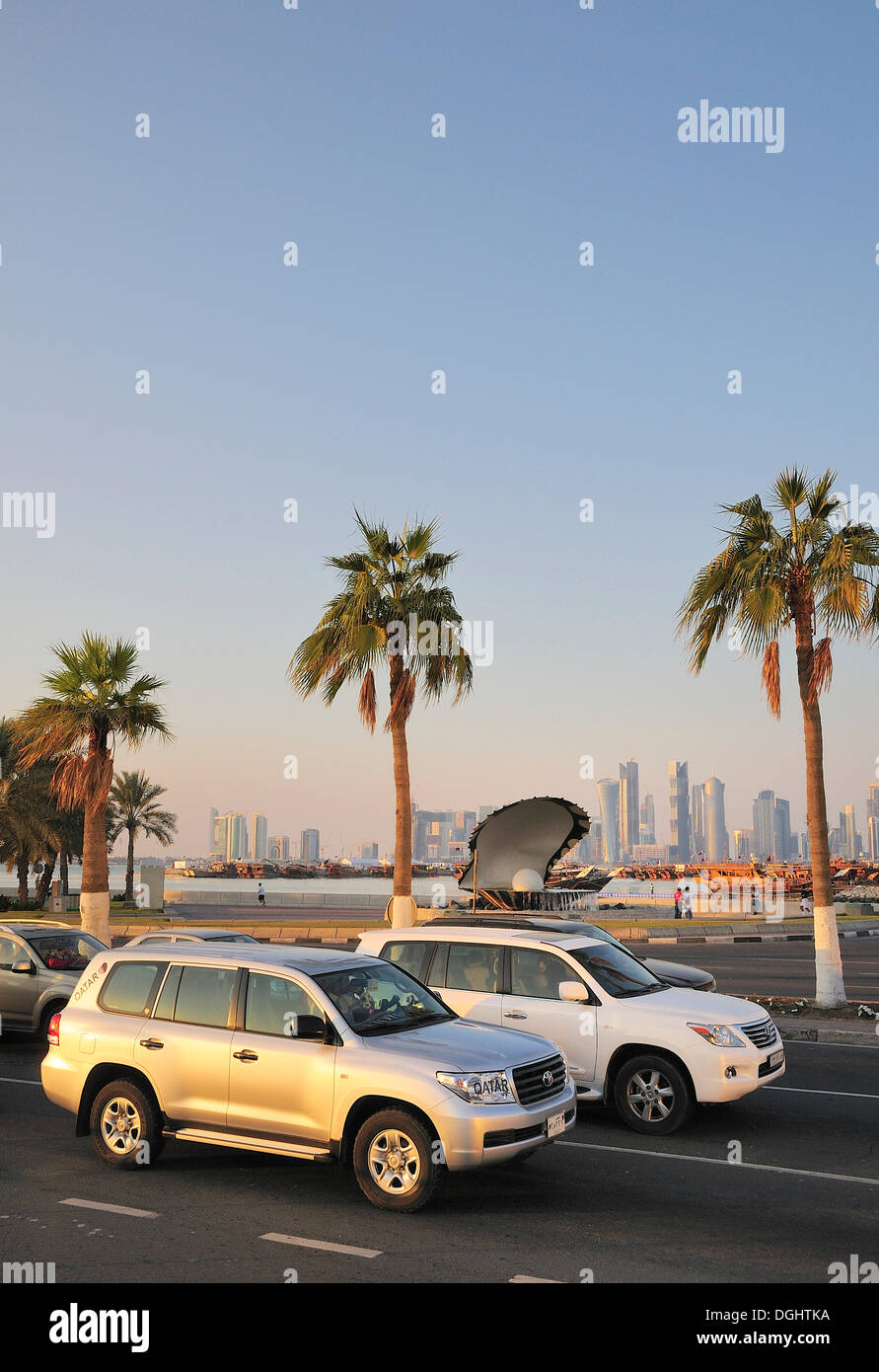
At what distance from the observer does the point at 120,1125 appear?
849cm

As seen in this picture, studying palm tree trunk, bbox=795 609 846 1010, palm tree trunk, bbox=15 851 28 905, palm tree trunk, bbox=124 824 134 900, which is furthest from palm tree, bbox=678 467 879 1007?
palm tree trunk, bbox=124 824 134 900

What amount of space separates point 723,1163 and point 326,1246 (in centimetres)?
357

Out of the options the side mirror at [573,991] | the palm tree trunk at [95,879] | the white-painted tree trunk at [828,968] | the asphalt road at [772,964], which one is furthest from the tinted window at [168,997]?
the palm tree trunk at [95,879]

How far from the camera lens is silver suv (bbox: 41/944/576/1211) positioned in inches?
284

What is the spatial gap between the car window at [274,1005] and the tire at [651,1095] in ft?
10.8

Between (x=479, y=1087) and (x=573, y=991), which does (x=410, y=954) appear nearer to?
(x=573, y=991)

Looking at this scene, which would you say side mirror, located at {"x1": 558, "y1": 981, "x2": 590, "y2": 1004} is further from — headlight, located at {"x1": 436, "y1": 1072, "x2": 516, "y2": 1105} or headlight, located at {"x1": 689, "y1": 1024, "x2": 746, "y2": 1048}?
headlight, located at {"x1": 436, "y1": 1072, "x2": 516, "y2": 1105}

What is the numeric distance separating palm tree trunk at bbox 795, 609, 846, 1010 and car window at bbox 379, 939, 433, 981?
762 cm

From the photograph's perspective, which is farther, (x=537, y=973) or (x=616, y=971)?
(x=616, y=971)

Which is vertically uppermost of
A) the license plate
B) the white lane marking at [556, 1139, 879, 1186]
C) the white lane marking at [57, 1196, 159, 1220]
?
the license plate

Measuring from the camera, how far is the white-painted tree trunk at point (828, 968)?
16172 millimetres

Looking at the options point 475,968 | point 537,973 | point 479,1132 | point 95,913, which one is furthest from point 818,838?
point 95,913

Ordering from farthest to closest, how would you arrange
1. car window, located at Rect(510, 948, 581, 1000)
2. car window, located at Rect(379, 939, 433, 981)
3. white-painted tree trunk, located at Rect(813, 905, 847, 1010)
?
white-painted tree trunk, located at Rect(813, 905, 847, 1010) → car window, located at Rect(379, 939, 433, 981) → car window, located at Rect(510, 948, 581, 1000)
